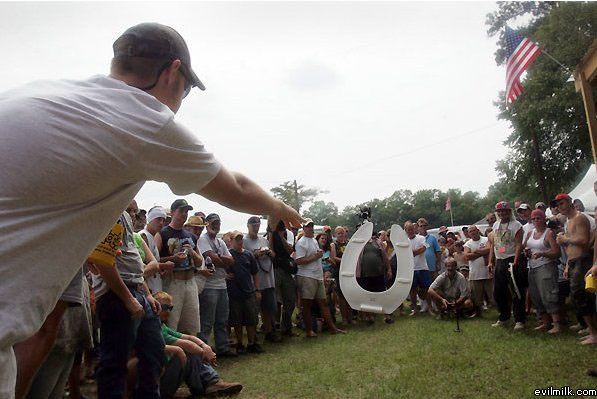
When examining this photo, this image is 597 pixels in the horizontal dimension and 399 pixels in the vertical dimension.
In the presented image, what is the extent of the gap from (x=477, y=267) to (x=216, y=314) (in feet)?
18.2

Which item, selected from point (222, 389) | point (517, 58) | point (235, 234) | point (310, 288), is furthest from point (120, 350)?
point (517, 58)

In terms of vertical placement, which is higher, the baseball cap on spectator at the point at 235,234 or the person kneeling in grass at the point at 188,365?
the baseball cap on spectator at the point at 235,234

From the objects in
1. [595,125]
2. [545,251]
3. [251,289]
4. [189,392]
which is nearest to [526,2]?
[595,125]

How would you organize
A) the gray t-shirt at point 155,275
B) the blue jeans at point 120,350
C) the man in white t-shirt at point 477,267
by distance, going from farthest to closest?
the man in white t-shirt at point 477,267
the gray t-shirt at point 155,275
the blue jeans at point 120,350

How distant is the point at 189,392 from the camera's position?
197 inches

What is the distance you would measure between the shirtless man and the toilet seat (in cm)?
281

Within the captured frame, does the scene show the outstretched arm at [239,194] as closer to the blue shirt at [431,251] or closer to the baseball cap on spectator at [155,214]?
the baseball cap on spectator at [155,214]

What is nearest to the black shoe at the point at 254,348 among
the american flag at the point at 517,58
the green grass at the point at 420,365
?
the green grass at the point at 420,365

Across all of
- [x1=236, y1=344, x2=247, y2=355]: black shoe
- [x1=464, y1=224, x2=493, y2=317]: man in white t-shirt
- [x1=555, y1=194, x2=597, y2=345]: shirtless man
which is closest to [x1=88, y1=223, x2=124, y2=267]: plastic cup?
[x1=236, y1=344, x2=247, y2=355]: black shoe

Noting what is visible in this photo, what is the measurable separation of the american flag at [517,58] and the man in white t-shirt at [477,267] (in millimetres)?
3438

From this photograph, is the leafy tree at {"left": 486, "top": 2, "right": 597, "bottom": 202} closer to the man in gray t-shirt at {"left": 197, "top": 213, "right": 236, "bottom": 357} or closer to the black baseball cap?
the man in gray t-shirt at {"left": 197, "top": 213, "right": 236, "bottom": 357}

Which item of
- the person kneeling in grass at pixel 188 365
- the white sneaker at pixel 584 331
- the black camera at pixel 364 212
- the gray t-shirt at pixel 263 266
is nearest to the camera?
the person kneeling in grass at pixel 188 365

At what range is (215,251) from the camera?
6.84 m

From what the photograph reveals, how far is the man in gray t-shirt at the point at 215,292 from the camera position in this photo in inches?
256
